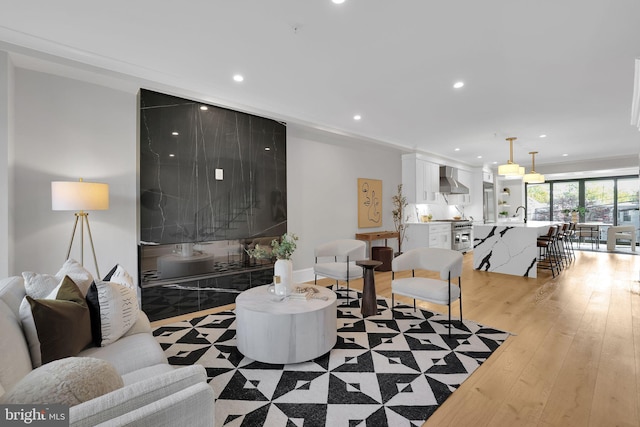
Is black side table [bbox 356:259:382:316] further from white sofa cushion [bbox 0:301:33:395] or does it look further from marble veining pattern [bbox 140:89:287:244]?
white sofa cushion [bbox 0:301:33:395]

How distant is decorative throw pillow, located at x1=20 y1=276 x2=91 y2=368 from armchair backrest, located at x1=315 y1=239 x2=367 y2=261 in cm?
296

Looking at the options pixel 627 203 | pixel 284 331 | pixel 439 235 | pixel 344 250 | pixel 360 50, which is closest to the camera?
pixel 284 331

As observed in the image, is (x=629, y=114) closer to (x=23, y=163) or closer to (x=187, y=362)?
(x=187, y=362)

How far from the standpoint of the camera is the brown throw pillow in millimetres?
1456

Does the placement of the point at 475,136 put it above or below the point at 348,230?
above

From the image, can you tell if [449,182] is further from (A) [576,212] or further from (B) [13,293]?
(B) [13,293]

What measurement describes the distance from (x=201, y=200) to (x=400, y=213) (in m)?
4.66

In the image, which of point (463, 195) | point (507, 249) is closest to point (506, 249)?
point (507, 249)

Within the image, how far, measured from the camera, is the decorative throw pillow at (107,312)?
178cm

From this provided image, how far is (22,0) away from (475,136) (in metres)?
6.49

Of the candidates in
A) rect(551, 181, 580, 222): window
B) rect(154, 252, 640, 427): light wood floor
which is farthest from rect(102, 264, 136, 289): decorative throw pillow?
rect(551, 181, 580, 222): window

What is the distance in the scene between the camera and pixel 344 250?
14.3ft

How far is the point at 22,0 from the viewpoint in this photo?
213cm

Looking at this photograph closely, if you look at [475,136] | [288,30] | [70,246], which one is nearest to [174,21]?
[288,30]
